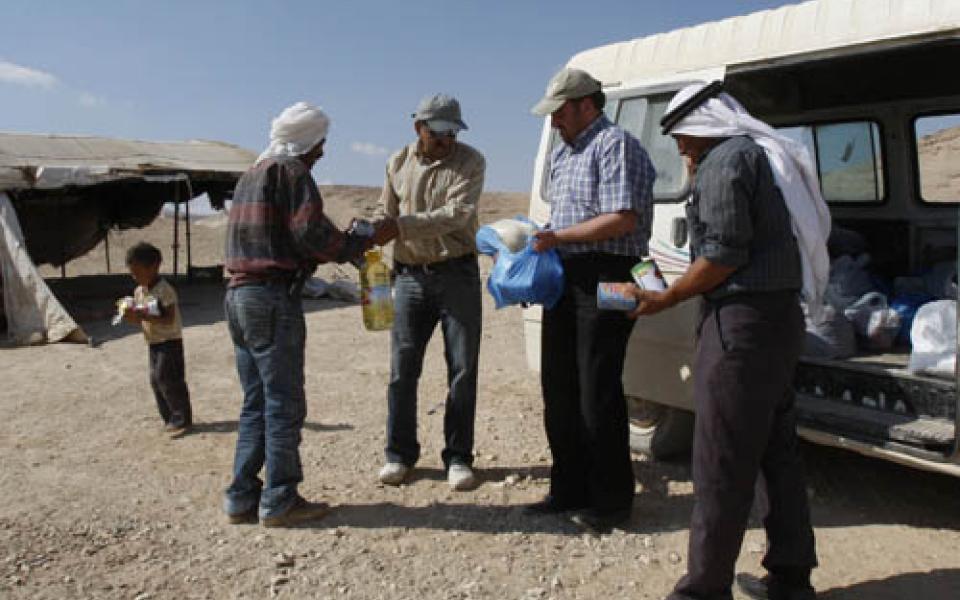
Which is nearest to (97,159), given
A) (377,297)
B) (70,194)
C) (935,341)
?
(70,194)

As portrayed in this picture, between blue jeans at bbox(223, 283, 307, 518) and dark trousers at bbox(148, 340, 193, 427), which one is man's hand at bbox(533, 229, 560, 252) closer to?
blue jeans at bbox(223, 283, 307, 518)

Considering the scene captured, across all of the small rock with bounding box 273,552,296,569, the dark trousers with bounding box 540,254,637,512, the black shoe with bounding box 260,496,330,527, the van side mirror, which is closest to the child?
the black shoe with bounding box 260,496,330,527

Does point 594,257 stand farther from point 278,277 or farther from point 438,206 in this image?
point 278,277

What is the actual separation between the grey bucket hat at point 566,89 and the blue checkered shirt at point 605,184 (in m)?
0.15

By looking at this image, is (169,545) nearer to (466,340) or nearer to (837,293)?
(466,340)

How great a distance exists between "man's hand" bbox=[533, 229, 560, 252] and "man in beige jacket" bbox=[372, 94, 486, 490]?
634 mm

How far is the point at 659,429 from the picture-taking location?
16.1ft

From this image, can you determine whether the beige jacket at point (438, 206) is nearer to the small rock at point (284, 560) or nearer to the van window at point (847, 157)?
the small rock at point (284, 560)

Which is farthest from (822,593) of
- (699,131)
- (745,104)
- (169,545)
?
(745,104)

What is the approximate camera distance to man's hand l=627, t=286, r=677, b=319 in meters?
3.14

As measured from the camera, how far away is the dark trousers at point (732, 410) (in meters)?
2.88

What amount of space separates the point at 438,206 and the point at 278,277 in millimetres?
940

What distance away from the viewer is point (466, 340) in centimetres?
438

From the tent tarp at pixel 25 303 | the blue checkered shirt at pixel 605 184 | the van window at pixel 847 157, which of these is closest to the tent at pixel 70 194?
the tent tarp at pixel 25 303
